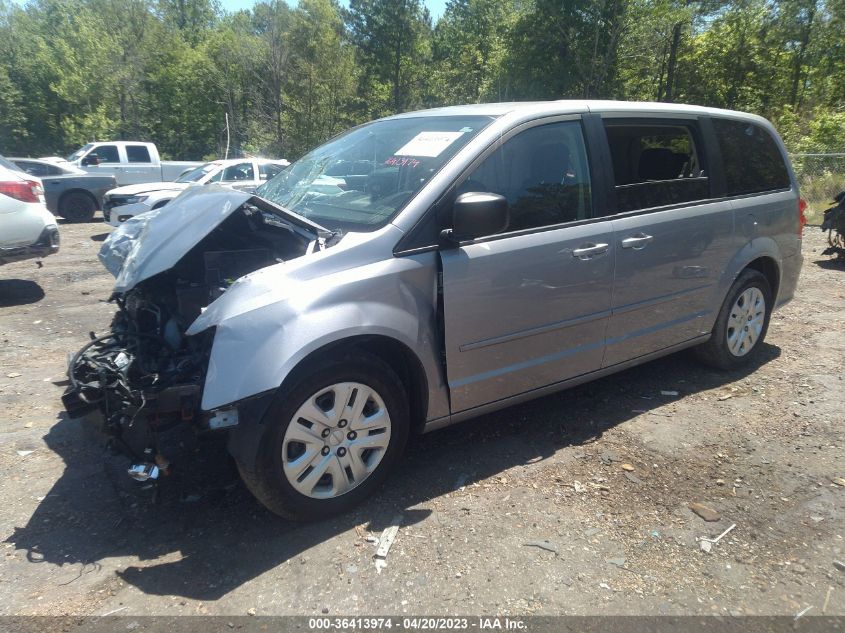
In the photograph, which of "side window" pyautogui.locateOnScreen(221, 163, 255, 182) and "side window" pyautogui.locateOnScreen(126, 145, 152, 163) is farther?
"side window" pyautogui.locateOnScreen(126, 145, 152, 163)

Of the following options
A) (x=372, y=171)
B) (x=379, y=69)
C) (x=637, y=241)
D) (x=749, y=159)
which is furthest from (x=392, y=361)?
(x=379, y=69)

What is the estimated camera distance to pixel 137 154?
17750mm

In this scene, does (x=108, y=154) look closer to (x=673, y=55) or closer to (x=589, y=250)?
(x=589, y=250)

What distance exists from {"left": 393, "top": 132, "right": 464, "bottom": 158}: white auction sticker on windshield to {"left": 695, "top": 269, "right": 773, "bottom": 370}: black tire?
8.47 feet

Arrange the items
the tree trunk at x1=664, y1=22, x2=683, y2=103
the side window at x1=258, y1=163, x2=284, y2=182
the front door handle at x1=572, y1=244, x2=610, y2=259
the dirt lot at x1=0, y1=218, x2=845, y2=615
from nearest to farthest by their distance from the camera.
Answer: the dirt lot at x1=0, y1=218, x2=845, y2=615
the front door handle at x1=572, y1=244, x2=610, y2=259
the side window at x1=258, y1=163, x2=284, y2=182
the tree trunk at x1=664, y1=22, x2=683, y2=103

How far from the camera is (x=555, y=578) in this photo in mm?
2654

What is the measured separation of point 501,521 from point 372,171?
208 centimetres

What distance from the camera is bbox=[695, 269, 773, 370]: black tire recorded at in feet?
15.3

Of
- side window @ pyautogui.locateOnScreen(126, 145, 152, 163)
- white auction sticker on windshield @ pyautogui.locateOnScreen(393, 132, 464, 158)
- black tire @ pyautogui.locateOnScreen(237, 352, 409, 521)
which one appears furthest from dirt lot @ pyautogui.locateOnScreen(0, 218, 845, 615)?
side window @ pyautogui.locateOnScreen(126, 145, 152, 163)

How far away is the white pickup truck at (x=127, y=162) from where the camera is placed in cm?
1722

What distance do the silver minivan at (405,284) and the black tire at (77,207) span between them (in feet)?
43.2

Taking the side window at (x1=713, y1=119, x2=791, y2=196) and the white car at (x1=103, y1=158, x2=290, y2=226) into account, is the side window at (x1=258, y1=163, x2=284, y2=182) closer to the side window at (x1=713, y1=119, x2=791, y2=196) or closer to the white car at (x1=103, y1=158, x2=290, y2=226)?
the white car at (x1=103, y1=158, x2=290, y2=226)

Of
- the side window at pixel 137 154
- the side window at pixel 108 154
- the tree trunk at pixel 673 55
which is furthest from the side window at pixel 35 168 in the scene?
the tree trunk at pixel 673 55

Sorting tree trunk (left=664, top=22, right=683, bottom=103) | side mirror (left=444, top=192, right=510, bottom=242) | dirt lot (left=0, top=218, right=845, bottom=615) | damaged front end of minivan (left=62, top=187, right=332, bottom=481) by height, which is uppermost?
tree trunk (left=664, top=22, right=683, bottom=103)
